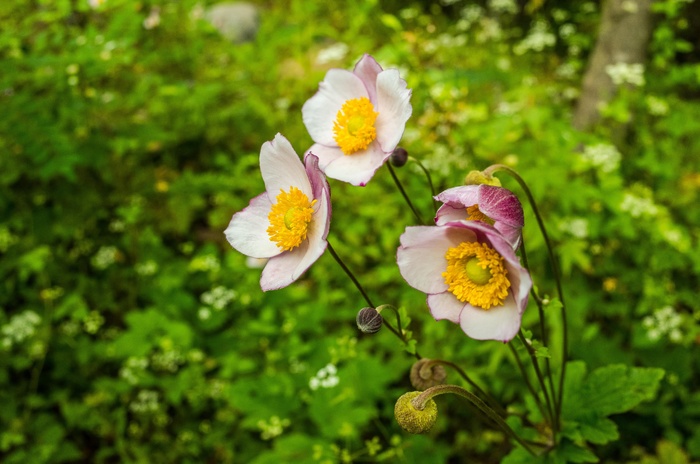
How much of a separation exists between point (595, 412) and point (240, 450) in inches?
58.4

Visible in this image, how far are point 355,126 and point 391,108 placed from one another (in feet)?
0.28

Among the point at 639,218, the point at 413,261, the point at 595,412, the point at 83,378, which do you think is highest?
the point at 413,261

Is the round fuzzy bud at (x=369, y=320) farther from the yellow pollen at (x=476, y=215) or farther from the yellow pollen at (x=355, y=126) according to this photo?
the yellow pollen at (x=355, y=126)

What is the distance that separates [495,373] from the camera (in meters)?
2.14

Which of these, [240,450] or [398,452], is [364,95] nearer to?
[398,452]

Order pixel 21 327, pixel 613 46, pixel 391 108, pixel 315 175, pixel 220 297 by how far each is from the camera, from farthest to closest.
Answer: pixel 613 46
pixel 21 327
pixel 220 297
pixel 391 108
pixel 315 175

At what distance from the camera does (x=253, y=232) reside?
3.89 feet

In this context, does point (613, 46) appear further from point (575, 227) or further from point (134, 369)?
point (134, 369)

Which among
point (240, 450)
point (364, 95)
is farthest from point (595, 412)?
point (240, 450)

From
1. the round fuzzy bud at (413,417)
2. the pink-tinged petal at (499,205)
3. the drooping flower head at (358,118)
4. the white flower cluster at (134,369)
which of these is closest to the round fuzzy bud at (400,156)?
the drooping flower head at (358,118)

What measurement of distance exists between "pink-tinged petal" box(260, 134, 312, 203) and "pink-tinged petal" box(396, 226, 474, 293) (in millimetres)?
232

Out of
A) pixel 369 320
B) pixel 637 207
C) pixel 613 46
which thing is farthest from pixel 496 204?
pixel 613 46

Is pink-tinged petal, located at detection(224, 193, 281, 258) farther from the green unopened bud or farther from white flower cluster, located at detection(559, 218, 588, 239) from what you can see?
white flower cluster, located at detection(559, 218, 588, 239)

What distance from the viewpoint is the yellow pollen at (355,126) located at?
46.4 inches
